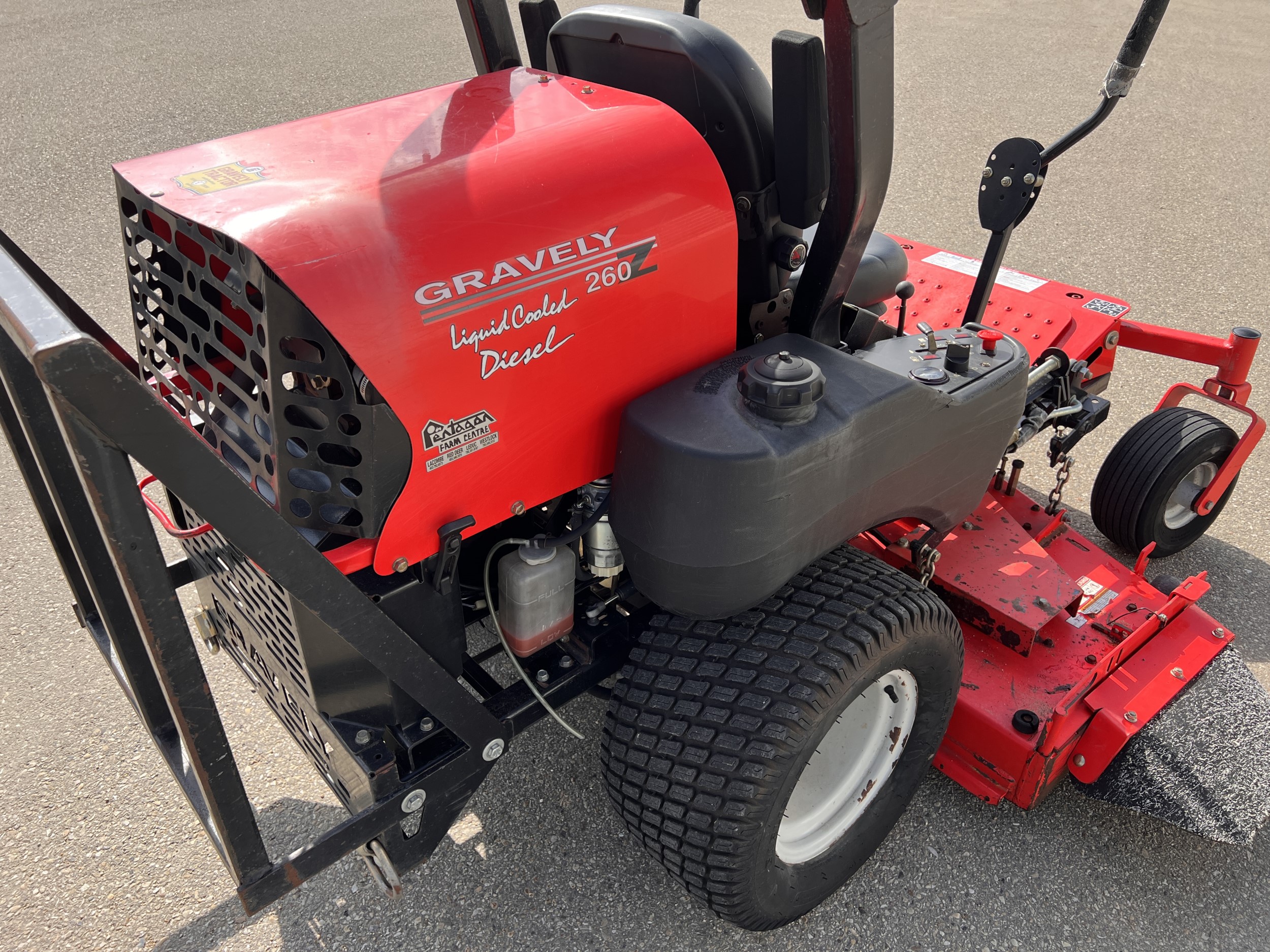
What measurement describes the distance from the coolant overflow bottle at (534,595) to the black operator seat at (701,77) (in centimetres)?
74

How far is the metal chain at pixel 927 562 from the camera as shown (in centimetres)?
211

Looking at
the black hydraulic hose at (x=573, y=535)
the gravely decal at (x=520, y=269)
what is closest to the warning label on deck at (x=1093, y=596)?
the black hydraulic hose at (x=573, y=535)

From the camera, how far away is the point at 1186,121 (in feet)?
21.6

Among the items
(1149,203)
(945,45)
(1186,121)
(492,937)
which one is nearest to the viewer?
(492,937)

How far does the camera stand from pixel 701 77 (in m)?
1.72

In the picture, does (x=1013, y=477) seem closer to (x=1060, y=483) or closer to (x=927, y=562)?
(x=1060, y=483)

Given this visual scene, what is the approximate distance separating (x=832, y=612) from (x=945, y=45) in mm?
7444

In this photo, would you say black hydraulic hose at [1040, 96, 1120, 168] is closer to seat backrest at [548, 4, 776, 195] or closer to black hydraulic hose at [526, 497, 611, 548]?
seat backrest at [548, 4, 776, 195]

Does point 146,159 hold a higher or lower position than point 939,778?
higher

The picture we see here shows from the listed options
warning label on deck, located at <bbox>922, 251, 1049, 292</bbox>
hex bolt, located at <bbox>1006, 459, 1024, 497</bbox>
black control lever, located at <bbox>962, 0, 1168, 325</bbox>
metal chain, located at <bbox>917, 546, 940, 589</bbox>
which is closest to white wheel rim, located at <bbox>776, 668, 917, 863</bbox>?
metal chain, located at <bbox>917, 546, 940, 589</bbox>

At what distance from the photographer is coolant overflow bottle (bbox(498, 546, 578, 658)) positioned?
1.72m

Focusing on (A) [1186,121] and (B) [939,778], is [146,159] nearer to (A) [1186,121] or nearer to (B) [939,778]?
(B) [939,778]

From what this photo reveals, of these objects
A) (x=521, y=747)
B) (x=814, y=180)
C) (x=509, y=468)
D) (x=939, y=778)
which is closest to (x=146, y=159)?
(x=509, y=468)

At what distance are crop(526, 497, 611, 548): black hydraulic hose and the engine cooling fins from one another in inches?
49.1
